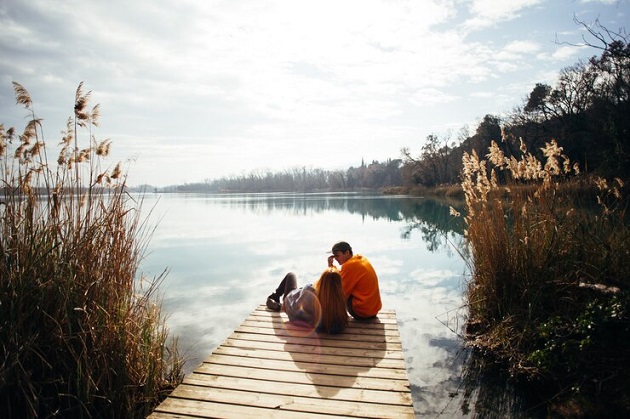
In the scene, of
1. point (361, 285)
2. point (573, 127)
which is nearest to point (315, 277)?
point (361, 285)

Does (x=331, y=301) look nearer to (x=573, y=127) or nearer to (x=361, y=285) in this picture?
(x=361, y=285)

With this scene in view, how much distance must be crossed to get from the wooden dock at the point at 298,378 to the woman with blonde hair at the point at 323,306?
0.11m

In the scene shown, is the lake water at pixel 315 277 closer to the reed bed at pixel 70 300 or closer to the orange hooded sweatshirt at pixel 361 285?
the orange hooded sweatshirt at pixel 361 285

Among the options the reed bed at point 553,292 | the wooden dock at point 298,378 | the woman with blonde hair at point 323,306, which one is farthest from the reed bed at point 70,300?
the reed bed at point 553,292

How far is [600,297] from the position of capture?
126 inches

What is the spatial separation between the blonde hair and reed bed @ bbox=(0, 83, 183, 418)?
159 centimetres

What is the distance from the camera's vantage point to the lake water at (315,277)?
13.6ft

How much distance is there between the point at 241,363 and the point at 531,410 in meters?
2.49

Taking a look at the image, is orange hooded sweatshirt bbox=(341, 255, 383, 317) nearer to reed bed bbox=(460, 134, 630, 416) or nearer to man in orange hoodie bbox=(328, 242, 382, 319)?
man in orange hoodie bbox=(328, 242, 382, 319)

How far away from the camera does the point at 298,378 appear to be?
2.90 meters

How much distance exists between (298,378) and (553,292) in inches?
105

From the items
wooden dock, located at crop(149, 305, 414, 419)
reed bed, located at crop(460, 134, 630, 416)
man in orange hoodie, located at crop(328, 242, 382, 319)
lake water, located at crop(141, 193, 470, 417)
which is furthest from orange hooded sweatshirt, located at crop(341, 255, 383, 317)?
reed bed, located at crop(460, 134, 630, 416)

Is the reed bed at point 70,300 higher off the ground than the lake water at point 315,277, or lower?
higher

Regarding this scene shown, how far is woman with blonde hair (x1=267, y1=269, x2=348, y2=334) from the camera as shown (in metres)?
3.76
